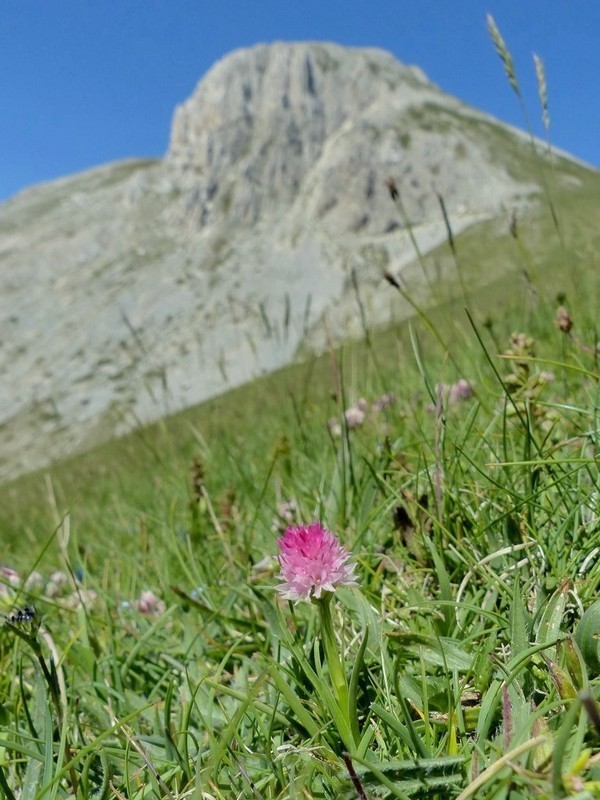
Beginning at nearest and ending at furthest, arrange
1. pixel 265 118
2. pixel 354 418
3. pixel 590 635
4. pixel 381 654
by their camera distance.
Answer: pixel 590 635 → pixel 381 654 → pixel 354 418 → pixel 265 118

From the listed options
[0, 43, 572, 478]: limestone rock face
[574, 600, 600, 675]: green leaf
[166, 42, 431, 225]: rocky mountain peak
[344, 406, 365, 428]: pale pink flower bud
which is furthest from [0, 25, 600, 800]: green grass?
[166, 42, 431, 225]: rocky mountain peak

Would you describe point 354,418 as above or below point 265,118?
below

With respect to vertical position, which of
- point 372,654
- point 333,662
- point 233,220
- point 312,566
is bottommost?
point 372,654

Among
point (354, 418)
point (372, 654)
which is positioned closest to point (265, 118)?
point (354, 418)

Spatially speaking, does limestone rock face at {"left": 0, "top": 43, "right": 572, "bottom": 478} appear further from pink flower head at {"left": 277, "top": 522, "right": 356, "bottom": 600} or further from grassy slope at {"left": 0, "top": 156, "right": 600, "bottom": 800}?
pink flower head at {"left": 277, "top": 522, "right": 356, "bottom": 600}

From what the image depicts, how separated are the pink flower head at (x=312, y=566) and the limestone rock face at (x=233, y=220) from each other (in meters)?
82.5

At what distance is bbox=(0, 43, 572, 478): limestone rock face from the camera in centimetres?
9531

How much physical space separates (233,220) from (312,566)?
118911 millimetres

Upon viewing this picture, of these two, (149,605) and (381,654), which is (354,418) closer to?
(149,605)

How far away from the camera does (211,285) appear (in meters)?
106

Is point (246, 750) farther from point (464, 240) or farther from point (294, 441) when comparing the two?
point (464, 240)

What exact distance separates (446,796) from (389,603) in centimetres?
65

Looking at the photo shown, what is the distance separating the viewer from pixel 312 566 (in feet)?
3.50

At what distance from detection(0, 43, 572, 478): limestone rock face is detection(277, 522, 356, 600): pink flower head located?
82491 mm
